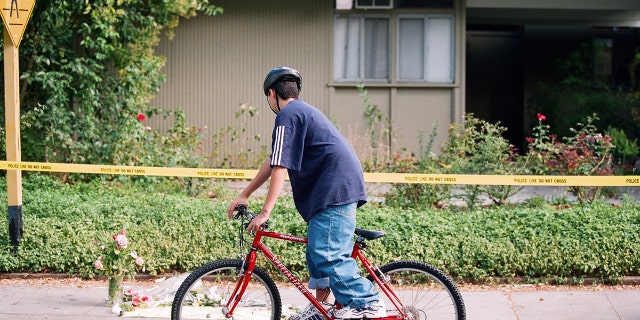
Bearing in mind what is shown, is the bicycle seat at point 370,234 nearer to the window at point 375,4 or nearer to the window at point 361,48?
the window at point 361,48

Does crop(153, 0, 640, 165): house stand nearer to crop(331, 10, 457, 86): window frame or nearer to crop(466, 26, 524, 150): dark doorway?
crop(331, 10, 457, 86): window frame

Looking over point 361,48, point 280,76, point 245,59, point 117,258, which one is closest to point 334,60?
point 361,48

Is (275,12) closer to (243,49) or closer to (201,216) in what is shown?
(243,49)

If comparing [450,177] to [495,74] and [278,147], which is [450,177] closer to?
[278,147]

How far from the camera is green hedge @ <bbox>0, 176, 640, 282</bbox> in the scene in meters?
7.86

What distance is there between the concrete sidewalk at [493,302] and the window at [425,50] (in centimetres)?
717

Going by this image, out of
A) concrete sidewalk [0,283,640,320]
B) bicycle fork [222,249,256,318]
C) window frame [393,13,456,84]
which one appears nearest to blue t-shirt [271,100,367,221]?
bicycle fork [222,249,256,318]

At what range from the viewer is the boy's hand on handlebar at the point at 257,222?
5.46 m

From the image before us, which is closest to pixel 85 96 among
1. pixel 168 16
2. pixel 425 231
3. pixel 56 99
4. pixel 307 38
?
pixel 56 99

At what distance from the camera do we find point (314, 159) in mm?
5551

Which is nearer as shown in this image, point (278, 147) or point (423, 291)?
point (278, 147)

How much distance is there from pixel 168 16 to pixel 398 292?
7.88 metres

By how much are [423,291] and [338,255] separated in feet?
2.21

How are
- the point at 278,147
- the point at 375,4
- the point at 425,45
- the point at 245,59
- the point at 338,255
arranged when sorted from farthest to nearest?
1. the point at 425,45
2. the point at 375,4
3. the point at 245,59
4. the point at 338,255
5. the point at 278,147
